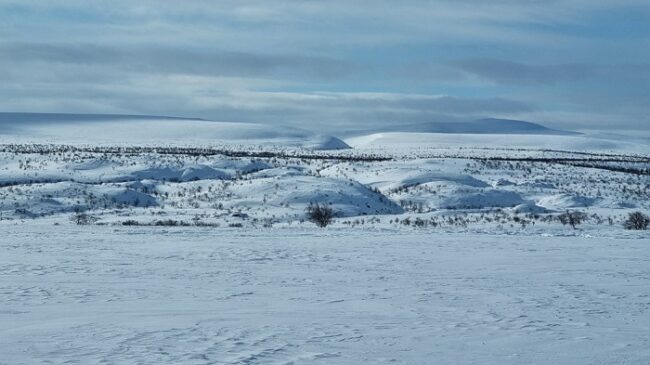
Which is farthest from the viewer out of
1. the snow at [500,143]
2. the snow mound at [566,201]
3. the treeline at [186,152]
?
the snow at [500,143]

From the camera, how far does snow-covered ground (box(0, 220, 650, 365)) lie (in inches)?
293

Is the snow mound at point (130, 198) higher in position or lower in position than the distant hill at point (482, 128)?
lower

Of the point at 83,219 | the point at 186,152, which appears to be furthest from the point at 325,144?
the point at 83,219

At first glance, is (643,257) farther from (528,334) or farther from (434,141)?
(434,141)

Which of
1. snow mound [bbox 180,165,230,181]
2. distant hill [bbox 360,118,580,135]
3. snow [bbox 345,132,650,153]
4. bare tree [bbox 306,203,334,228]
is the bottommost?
bare tree [bbox 306,203,334,228]

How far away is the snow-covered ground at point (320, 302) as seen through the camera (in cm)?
744

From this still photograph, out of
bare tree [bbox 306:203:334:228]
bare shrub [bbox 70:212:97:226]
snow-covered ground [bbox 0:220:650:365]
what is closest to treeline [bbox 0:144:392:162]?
bare shrub [bbox 70:212:97:226]

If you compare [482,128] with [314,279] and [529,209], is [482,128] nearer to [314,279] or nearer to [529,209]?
[529,209]

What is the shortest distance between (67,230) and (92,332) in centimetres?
1158

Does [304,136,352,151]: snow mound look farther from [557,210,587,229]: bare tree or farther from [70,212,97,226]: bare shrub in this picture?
[70,212,97,226]: bare shrub

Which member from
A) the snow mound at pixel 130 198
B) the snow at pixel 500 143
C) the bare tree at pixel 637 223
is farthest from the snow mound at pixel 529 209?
the snow at pixel 500 143

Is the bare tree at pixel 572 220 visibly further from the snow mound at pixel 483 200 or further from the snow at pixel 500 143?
the snow at pixel 500 143

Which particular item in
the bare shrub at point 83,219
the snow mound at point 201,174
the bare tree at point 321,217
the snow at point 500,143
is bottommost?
the bare shrub at point 83,219

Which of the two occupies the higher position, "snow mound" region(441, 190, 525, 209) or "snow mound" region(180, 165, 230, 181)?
"snow mound" region(180, 165, 230, 181)
